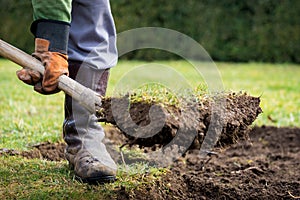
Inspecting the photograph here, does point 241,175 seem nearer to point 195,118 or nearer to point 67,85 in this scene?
point 195,118

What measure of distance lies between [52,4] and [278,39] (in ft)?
29.9

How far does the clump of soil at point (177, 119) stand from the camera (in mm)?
2420

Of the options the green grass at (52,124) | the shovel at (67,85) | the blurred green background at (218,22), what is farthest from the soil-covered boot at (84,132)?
the blurred green background at (218,22)

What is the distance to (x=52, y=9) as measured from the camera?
2.49 meters

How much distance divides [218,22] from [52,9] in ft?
29.0

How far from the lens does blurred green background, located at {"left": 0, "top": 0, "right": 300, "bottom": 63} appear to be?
35.3 ft

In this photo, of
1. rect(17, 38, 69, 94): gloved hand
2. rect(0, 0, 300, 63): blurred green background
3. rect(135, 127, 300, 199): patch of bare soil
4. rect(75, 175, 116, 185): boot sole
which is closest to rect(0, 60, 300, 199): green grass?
rect(75, 175, 116, 185): boot sole

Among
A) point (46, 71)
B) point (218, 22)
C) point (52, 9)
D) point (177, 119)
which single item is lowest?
point (177, 119)

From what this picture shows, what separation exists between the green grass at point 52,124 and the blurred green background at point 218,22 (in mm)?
1868

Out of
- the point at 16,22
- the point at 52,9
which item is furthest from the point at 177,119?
the point at 16,22

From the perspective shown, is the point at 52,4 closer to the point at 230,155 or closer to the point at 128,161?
the point at 128,161

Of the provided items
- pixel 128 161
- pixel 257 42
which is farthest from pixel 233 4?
pixel 128 161

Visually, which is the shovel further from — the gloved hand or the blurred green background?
the blurred green background

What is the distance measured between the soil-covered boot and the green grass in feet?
0.33
